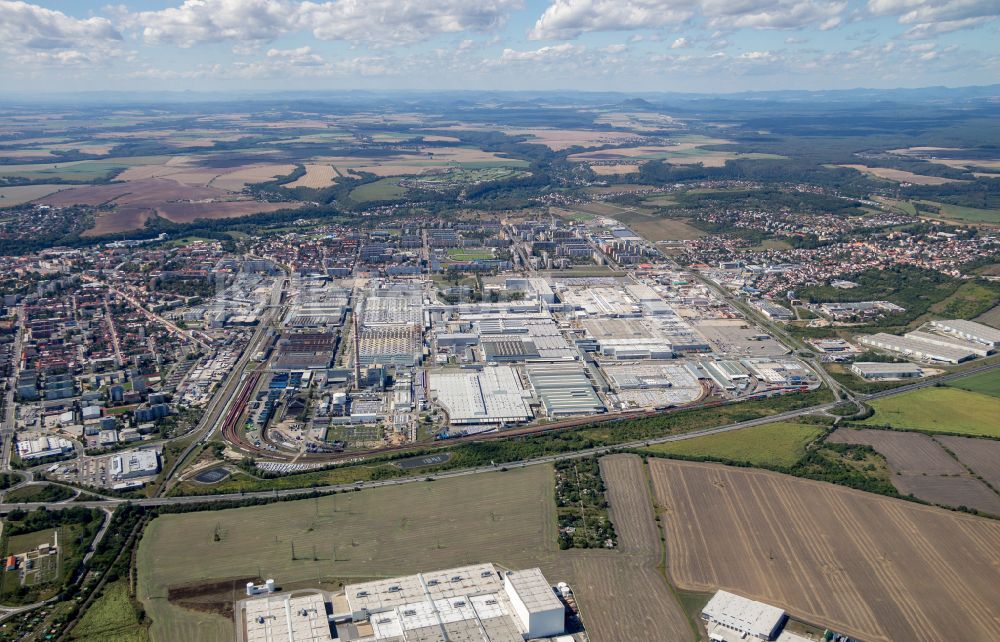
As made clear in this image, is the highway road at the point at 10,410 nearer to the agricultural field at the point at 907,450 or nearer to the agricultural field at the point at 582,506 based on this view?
the agricultural field at the point at 582,506

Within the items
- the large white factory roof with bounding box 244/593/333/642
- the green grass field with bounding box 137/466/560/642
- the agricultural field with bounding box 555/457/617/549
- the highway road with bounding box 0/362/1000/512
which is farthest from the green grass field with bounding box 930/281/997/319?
the large white factory roof with bounding box 244/593/333/642

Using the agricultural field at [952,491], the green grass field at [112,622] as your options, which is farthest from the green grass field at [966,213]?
the green grass field at [112,622]

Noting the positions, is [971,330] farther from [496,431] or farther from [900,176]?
[900,176]

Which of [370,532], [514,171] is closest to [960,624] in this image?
[370,532]

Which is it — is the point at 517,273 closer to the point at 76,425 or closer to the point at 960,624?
the point at 76,425

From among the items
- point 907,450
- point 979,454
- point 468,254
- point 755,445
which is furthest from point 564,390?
point 468,254

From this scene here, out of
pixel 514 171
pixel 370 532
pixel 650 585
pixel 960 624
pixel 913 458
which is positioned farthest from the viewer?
pixel 514 171
